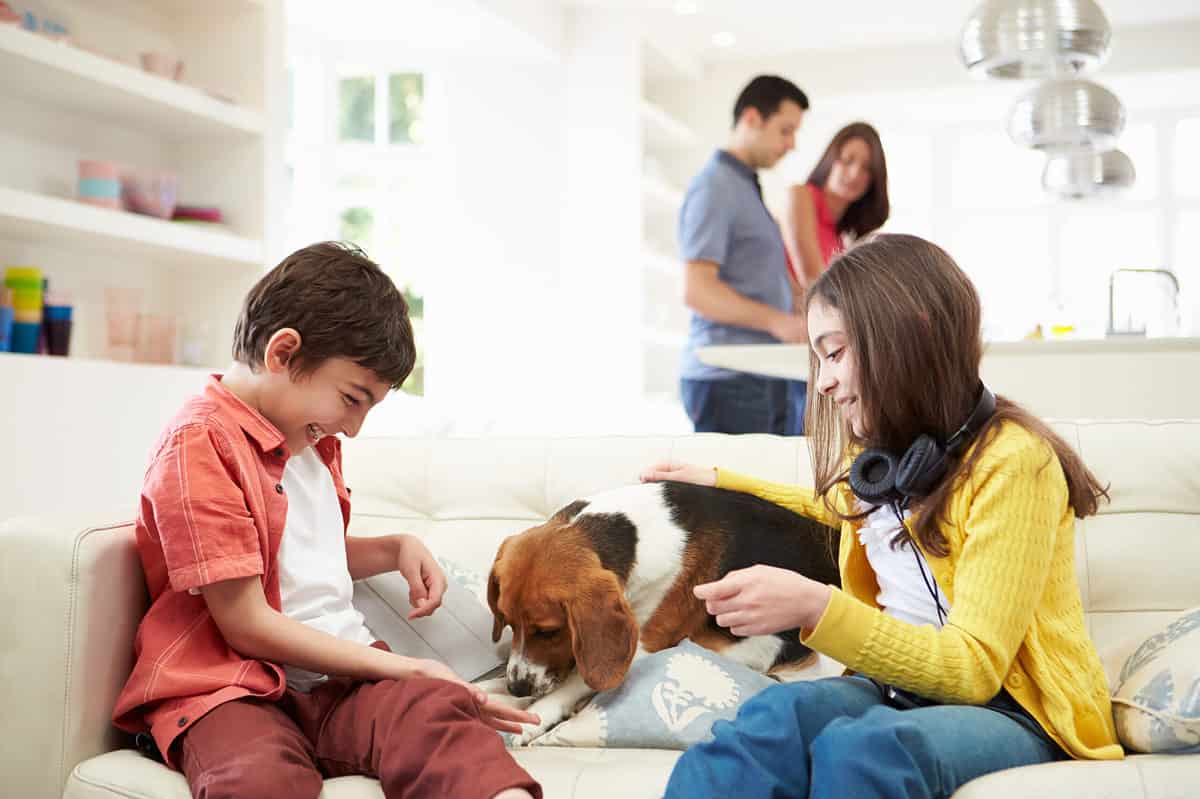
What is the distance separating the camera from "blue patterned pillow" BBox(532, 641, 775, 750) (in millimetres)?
1558

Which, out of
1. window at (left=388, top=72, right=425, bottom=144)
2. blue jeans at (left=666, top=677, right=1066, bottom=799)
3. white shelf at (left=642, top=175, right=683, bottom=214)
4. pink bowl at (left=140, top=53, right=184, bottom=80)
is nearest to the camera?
blue jeans at (left=666, top=677, right=1066, bottom=799)

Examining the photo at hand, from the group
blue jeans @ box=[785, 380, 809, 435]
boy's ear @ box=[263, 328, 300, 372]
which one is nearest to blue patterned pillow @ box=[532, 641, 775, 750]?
boy's ear @ box=[263, 328, 300, 372]

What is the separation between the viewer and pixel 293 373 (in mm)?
1567

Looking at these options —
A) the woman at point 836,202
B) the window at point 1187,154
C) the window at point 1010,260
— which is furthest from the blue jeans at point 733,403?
the window at point 1187,154

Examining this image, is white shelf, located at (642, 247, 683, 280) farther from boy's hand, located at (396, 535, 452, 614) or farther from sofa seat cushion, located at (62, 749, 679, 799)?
sofa seat cushion, located at (62, 749, 679, 799)

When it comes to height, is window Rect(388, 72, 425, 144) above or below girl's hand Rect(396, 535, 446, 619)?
above

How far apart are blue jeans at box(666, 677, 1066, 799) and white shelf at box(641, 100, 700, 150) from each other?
5.80 metres

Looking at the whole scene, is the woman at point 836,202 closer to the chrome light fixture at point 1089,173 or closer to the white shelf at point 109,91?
the chrome light fixture at point 1089,173

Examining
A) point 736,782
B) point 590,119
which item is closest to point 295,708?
point 736,782

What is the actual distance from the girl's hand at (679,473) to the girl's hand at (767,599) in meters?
0.50

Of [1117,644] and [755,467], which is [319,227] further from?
[1117,644]

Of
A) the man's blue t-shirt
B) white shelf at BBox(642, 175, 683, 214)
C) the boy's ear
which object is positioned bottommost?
the boy's ear

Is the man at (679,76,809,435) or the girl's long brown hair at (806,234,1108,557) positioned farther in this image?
the man at (679,76,809,435)

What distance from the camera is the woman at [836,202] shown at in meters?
3.57
